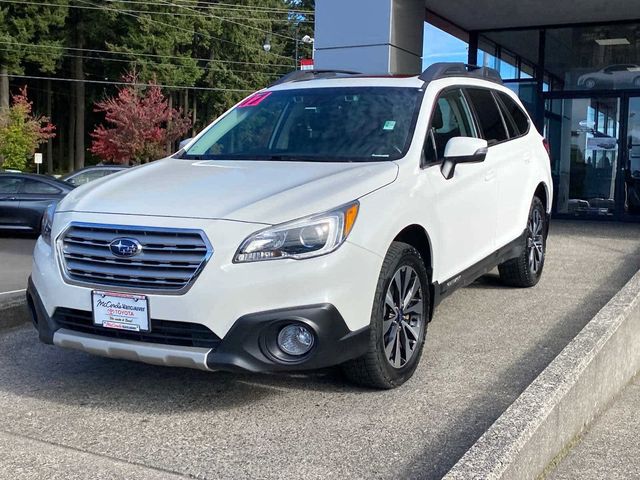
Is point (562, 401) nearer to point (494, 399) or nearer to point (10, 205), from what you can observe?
point (494, 399)

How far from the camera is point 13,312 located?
5898 mm

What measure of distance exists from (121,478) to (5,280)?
6.65 metres

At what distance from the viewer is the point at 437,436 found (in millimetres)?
3740

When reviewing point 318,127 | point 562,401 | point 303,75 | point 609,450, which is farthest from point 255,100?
point 609,450

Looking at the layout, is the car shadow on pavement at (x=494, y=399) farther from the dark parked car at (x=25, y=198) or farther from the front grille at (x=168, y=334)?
→ the dark parked car at (x=25, y=198)

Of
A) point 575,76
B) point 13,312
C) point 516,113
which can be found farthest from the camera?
point 575,76

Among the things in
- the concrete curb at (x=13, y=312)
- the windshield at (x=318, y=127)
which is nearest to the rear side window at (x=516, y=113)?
the windshield at (x=318, y=127)

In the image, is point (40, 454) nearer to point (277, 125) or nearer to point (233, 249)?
point (233, 249)

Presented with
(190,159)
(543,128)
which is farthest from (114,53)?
(190,159)

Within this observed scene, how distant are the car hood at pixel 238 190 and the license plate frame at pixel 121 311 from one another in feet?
1.48

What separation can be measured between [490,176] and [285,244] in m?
2.56

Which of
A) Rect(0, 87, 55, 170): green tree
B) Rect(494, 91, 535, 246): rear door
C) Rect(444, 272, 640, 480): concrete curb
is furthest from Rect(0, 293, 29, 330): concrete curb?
Rect(0, 87, 55, 170): green tree

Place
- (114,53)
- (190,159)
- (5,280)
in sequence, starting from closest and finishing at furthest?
(190,159), (5,280), (114,53)

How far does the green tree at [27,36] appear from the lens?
44.4m
